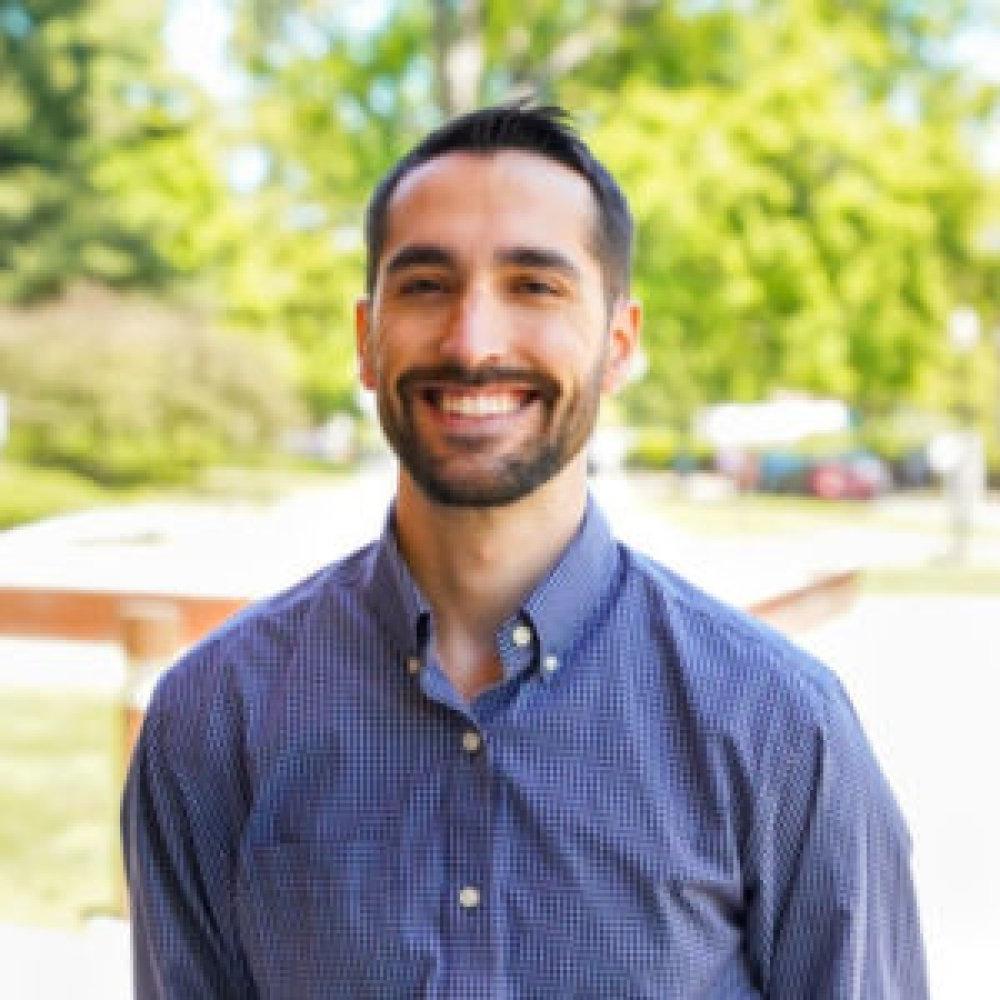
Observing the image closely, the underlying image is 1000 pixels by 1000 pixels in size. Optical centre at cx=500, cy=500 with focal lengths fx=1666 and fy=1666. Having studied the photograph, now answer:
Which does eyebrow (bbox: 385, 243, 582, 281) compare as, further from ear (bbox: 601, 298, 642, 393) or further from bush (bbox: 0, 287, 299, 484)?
bush (bbox: 0, 287, 299, 484)

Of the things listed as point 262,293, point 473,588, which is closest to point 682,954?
point 473,588

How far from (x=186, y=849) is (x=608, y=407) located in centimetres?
550

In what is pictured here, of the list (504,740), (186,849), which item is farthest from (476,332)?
(186,849)

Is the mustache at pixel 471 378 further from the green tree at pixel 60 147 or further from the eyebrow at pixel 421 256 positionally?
the green tree at pixel 60 147

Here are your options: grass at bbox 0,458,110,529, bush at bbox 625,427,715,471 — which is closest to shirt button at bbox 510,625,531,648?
grass at bbox 0,458,110,529

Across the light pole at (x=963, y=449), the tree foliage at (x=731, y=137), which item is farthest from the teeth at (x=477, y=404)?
the light pole at (x=963, y=449)

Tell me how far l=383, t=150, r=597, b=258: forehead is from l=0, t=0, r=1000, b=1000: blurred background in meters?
0.70

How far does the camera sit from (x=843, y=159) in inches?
223

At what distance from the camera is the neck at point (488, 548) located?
34.9 inches

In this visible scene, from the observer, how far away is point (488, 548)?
0.89 m

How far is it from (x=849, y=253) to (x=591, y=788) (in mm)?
4931

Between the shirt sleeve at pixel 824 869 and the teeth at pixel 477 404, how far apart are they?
22 centimetres

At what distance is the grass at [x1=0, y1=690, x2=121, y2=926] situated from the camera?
3.15 meters

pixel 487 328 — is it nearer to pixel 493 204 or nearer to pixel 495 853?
pixel 493 204
